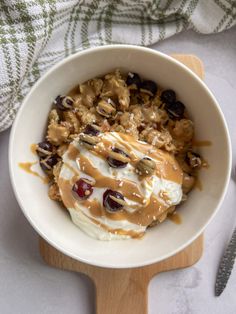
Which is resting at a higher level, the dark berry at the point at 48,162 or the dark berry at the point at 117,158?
the dark berry at the point at 117,158

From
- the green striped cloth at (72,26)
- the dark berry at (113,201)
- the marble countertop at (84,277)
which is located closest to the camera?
the dark berry at (113,201)

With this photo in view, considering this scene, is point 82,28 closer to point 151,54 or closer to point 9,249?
point 151,54

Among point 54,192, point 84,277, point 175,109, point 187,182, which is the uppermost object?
point 175,109

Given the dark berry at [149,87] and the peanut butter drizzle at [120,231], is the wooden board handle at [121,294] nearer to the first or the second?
the peanut butter drizzle at [120,231]

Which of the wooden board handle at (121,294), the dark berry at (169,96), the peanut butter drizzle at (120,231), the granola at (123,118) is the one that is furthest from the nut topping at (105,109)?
the wooden board handle at (121,294)

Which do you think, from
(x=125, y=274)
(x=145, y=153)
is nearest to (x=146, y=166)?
(x=145, y=153)

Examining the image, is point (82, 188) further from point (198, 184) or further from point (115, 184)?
point (198, 184)

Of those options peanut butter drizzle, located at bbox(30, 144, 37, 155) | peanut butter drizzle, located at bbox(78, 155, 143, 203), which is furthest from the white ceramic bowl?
peanut butter drizzle, located at bbox(78, 155, 143, 203)
